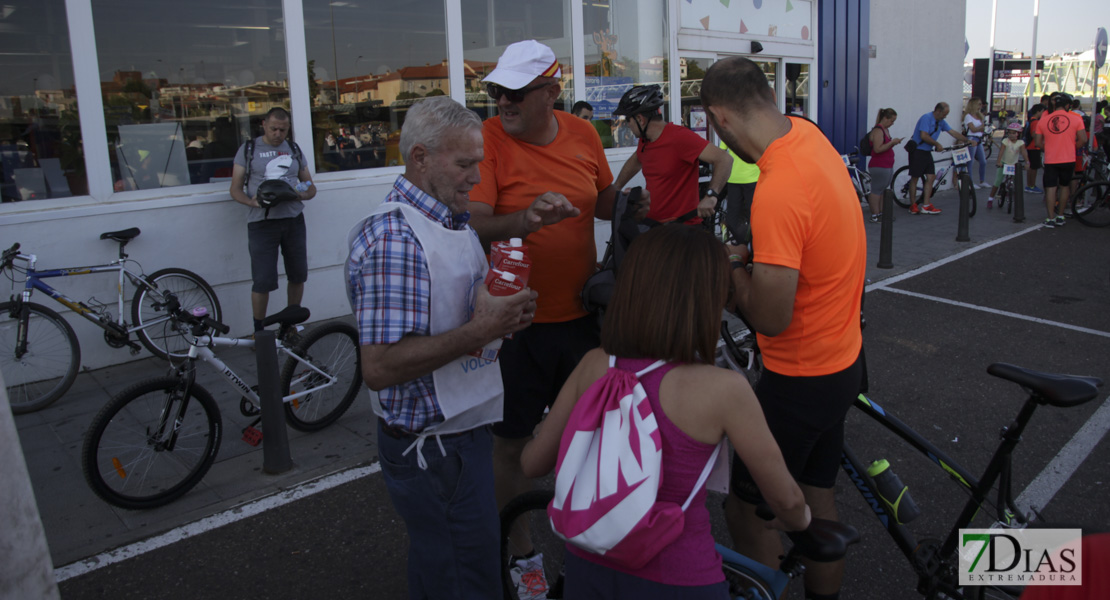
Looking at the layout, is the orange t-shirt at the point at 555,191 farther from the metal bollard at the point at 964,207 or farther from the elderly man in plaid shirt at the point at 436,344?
the metal bollard at the point at 964,207

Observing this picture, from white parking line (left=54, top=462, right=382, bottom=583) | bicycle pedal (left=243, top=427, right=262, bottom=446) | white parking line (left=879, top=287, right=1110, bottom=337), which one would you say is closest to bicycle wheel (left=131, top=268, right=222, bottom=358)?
bicycle pedal (left=243, top=427, right=262, bottom=446)

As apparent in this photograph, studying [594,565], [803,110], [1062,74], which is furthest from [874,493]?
[1062,74]

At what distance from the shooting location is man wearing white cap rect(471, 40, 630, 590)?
287 centimetres

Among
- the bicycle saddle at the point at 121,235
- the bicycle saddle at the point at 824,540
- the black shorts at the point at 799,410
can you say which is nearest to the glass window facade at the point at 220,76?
the bicycle saddle at the point at 121,235

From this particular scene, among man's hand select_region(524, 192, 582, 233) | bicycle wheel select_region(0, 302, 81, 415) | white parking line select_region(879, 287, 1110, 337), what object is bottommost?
white parking line select_region(879, 287, 1110, 337)

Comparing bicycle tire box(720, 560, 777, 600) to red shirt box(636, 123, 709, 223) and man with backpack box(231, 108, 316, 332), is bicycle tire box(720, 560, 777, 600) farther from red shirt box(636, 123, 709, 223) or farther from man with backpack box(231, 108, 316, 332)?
man with backpack box(231, 108, 316, 332)

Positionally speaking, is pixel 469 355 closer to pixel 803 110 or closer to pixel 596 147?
pixel 596 147

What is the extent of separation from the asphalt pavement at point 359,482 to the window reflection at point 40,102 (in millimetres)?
1621

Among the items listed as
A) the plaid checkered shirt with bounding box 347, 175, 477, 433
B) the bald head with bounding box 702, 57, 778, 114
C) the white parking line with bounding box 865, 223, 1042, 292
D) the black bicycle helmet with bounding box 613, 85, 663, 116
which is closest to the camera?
the plaid checkered shirt with bounding box 347, 175, 477, 433

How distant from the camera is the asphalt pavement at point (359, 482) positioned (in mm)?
3365

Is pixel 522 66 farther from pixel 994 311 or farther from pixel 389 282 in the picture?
pixel 994 311

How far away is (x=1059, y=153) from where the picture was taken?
11.9 meters

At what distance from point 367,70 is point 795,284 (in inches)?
270

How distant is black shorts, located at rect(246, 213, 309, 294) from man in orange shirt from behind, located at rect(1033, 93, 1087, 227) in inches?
440
